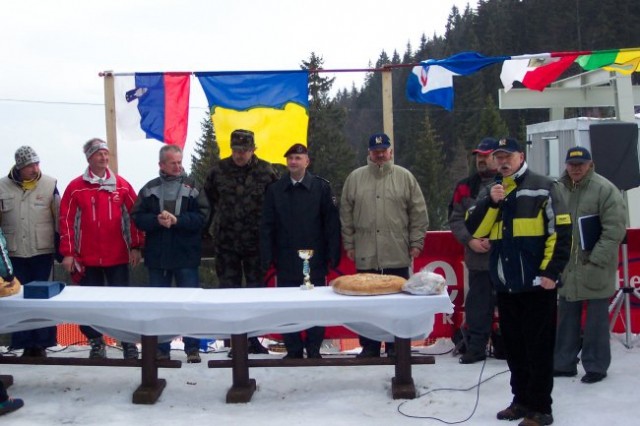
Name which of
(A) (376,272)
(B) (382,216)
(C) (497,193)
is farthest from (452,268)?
(C) (497,193)

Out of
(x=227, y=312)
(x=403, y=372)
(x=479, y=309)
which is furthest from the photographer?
(x=479, y=309)

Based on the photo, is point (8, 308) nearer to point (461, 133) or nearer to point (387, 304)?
point (387, 304)

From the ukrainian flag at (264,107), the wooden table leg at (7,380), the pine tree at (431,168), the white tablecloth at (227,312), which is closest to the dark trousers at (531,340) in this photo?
the white tablecloth at (227,312)

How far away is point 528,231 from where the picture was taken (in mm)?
4430

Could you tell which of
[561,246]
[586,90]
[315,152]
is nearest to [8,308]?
[561,246]

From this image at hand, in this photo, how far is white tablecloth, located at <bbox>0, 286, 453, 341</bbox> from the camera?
196 inches

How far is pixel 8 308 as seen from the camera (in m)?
5.15

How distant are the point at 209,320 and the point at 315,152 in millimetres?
32060

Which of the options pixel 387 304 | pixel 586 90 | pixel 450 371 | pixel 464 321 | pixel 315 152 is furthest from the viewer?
pixel 315 152

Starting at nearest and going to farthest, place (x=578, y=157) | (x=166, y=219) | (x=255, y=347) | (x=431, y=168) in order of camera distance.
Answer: (x=578, y=157) < (x=166, y=219) < (x=255, y=347) < (x=431, y=168)

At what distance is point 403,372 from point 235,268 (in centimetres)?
170

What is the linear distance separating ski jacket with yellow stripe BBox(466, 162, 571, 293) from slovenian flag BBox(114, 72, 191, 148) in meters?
3.40

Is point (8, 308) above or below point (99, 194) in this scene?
below

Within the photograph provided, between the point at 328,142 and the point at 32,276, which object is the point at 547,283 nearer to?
the point at 32,276
